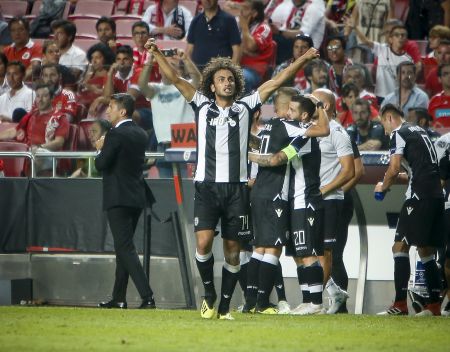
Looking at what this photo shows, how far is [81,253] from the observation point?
46.0 feet

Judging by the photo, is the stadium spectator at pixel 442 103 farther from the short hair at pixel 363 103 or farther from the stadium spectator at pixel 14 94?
the stadium spectator at pixel 14 94

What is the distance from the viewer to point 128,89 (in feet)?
44.7

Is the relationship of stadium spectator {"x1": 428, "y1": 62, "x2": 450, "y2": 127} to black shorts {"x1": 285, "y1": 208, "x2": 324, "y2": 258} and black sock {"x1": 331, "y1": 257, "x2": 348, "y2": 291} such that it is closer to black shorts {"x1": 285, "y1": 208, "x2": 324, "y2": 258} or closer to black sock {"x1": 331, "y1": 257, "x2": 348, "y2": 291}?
black sock {"x1": 331, "y1": 257, "x2": 348, "y2": 291}

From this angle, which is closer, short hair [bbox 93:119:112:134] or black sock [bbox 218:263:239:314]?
black sock [bbox 218:263:239:314]

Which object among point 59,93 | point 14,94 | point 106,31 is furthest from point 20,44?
point 59,93

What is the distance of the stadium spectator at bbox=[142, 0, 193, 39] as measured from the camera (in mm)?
17406

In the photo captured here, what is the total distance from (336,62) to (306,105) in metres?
3.53

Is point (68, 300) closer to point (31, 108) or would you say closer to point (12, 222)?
point (12, 222)

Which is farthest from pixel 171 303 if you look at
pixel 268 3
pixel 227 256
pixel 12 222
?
pixel 268 3

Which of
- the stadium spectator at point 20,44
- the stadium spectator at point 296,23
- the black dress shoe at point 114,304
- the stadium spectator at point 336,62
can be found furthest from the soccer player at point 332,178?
the stadium spectator at point 20,44

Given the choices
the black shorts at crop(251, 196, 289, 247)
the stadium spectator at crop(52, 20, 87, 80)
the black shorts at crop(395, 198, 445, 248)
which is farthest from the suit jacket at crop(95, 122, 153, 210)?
the stadium spectator at crop(52, 20, 87, 80)

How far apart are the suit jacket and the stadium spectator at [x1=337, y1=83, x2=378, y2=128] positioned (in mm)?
2290

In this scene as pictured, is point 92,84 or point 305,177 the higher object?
point 92,84

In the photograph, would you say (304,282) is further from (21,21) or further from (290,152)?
(21,21)
